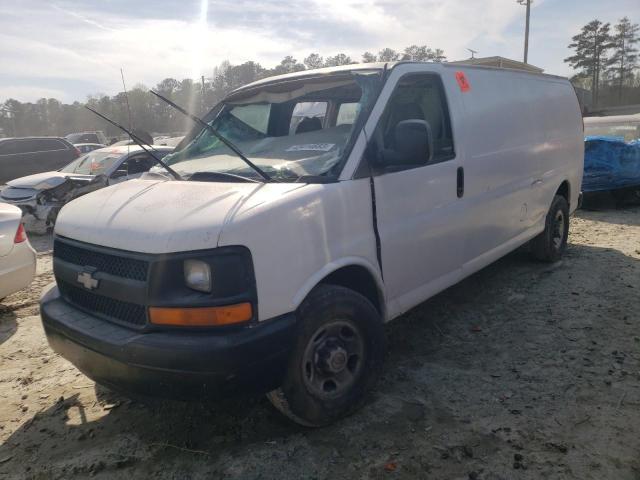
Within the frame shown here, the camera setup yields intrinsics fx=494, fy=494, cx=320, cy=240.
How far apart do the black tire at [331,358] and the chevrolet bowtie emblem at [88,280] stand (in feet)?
3.67

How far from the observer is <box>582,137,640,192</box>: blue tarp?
30.5 feet

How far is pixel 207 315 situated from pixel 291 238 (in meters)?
0.57

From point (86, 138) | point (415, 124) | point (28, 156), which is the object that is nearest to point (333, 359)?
point (415, 124)

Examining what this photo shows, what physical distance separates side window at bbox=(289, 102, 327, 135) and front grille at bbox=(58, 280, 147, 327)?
189 centimetres

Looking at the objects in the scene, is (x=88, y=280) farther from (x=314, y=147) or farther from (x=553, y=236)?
(x=553, y=236)

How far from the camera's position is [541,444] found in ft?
8.90

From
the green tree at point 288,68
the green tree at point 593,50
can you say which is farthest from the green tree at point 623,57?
the green tree at point 288,68

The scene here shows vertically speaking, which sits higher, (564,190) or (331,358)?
(564,190)

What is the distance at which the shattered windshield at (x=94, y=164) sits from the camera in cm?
987

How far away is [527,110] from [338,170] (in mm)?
3043

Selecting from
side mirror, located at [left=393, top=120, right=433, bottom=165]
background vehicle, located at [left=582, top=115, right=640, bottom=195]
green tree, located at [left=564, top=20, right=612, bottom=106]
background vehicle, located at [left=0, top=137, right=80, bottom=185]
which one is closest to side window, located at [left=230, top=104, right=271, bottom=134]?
side mirror, located at [left=393, top=120, right=433, bottom=165]

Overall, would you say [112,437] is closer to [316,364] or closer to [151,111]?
[316,364]

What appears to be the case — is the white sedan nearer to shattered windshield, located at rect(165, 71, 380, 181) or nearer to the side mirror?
shattered windshield, located at rect(165, 71, 380, 181)

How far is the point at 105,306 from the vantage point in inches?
106
